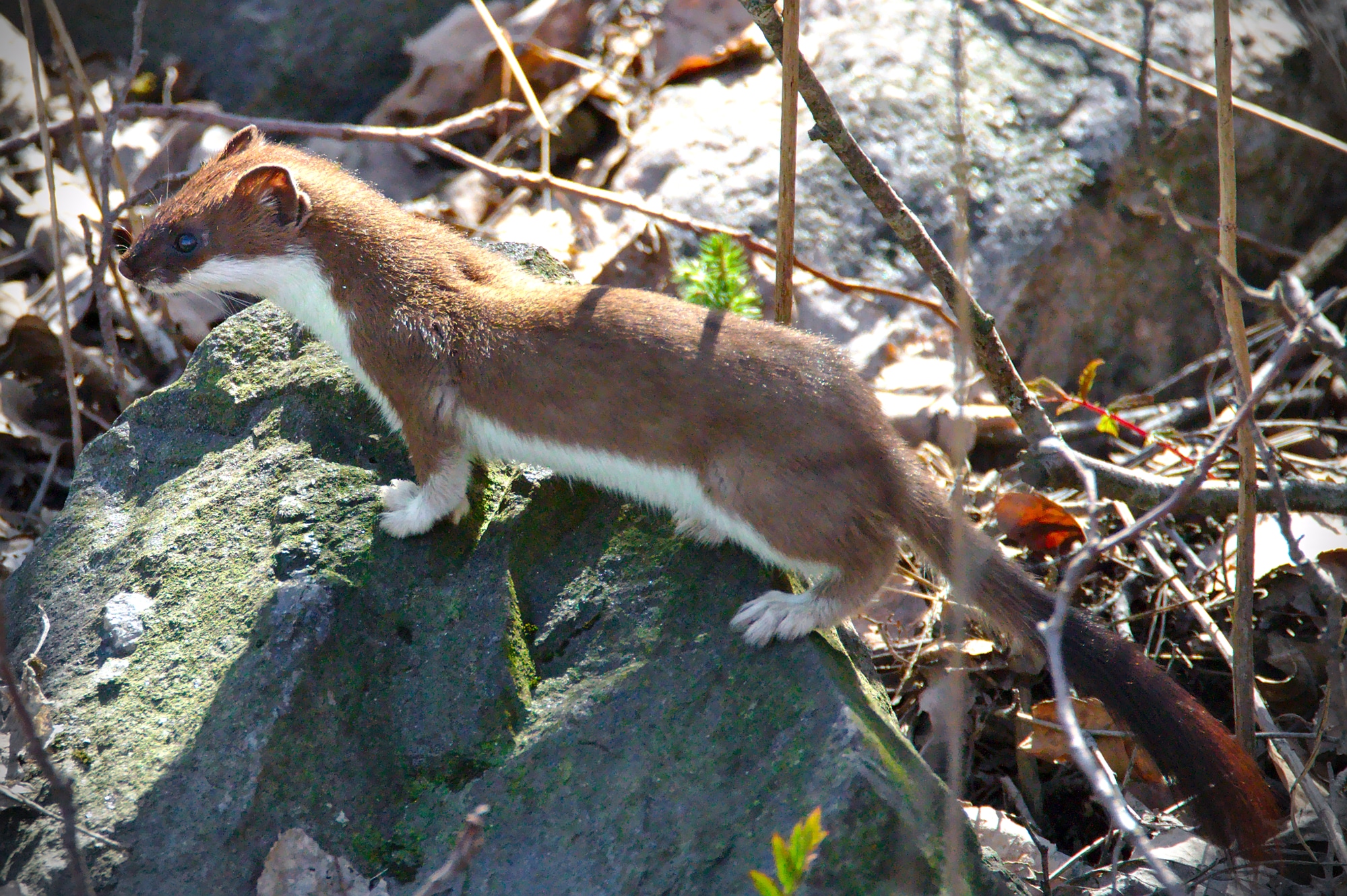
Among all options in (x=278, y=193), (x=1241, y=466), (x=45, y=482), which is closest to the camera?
(x=1241, y=466)

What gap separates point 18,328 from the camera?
178 inches

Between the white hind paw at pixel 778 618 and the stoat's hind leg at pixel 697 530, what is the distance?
0.28 m

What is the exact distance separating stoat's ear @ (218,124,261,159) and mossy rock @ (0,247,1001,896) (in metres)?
1.03

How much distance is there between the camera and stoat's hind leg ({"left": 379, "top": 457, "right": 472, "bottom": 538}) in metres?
3.00

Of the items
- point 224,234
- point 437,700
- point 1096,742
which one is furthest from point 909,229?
→ point 224,234

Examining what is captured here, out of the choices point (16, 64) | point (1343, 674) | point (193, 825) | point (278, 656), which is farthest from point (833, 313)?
point (16, 64)

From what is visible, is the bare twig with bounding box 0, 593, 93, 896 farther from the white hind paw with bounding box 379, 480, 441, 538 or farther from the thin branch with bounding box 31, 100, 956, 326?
the thin branch with bounding box 31, 100, 956, 326

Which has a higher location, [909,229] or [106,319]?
[909,229]

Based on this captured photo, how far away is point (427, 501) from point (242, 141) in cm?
159

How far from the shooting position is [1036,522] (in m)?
3.84

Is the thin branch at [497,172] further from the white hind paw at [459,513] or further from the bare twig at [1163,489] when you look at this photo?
the white hind paw at [459,513]


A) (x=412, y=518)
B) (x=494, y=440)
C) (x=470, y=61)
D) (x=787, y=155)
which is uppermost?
(x=787, y=155)

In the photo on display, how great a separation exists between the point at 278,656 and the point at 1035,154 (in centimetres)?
406

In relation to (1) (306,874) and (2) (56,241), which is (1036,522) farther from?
(2) (56,241)
